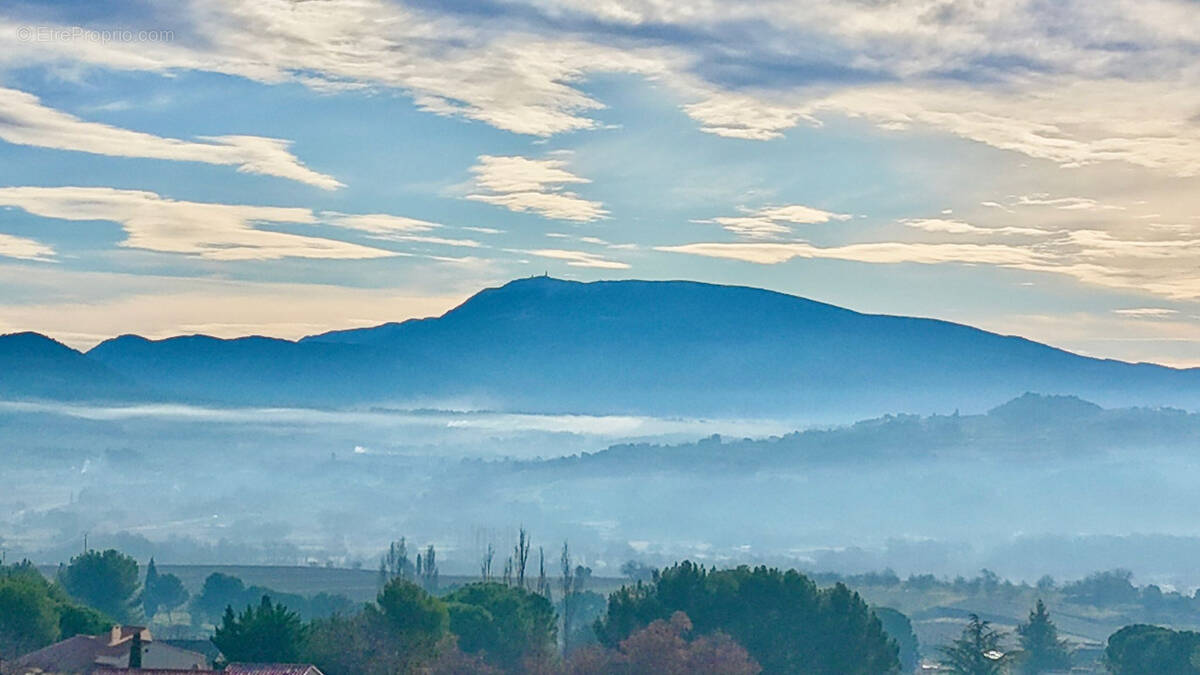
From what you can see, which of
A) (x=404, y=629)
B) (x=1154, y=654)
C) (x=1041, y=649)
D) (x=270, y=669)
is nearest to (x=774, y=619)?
(x=404, y=629)

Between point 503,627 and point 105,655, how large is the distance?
36.1 m

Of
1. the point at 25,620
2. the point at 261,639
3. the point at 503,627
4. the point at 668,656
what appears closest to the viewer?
the point at 261,639

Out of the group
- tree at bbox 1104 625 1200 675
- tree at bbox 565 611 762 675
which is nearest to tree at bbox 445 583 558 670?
tree at bbox 565 611 762 675

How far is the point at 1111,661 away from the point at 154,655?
82891 mm

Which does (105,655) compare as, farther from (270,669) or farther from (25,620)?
(25,620)

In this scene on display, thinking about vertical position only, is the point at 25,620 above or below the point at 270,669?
above

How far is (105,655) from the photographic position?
118m

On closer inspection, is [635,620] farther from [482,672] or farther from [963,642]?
[963,642]

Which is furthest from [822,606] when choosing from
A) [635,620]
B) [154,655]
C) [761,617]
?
[154,655]

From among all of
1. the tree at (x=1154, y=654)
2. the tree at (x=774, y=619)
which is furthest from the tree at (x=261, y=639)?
the tree at (x=1154, y=654)

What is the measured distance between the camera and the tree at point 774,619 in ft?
463

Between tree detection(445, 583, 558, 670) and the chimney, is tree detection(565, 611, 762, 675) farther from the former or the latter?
the chimney

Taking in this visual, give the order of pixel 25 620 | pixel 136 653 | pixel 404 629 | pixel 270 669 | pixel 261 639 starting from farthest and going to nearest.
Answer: pixel 25 620 < pixel 404 629 < pixel 261 639 < pixel 136 653 < pixel 270 669

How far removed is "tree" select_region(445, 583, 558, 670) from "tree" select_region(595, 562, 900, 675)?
543cm
